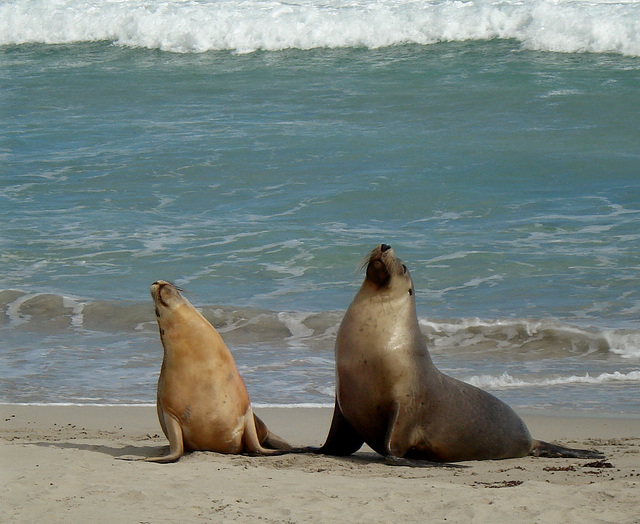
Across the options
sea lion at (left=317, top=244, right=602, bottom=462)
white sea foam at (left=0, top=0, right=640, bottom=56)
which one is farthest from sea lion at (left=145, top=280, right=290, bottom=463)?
white sea foam at (left=0, top=0, right=640, bottom=56)

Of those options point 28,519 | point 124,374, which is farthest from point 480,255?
point 28,519

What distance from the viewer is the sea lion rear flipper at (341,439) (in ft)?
17.1

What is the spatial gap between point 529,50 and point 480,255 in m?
11.9

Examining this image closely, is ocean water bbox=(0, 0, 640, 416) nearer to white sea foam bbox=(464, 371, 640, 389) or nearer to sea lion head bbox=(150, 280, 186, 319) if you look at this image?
white sea foam bbox=(464, 371, 640, 389)

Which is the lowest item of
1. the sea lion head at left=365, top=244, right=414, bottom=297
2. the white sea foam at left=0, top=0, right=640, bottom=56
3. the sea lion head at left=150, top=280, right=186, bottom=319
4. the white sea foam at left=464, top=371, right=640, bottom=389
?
the white sea foam at left=464, top=371, right=640, bottom=389

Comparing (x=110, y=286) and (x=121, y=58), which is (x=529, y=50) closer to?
(x=121, y=58)

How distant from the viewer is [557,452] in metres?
5.32

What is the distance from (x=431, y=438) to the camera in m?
5.22

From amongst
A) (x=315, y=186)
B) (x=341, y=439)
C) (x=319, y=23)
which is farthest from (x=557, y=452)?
(x=319, y=23)

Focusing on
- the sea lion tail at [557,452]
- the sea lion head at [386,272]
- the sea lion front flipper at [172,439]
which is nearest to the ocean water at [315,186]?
the sea lion tail at [557,452]

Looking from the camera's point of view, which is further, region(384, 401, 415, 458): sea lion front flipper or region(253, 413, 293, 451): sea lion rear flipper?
region(253, 413, 293, 451): sea lion rear flipper

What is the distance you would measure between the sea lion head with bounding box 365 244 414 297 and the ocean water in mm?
1640

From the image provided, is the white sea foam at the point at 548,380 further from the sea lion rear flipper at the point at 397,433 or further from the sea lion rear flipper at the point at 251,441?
the sea lion rear flipper at the point at 251,441

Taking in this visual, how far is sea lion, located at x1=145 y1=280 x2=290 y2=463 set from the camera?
5156 millimetres
